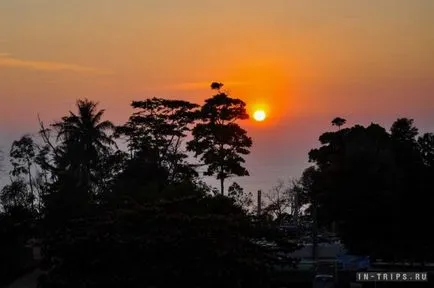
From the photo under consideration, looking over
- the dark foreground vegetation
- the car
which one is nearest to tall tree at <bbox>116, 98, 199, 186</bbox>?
the dark foreground vegetation

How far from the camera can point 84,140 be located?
56938 mm

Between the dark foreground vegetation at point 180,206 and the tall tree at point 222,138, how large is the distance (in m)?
0.08

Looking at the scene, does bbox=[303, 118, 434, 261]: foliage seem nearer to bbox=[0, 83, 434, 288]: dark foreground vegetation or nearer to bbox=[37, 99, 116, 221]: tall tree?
bbox=[0, 83, 434, 288]: dark foreground vegetation

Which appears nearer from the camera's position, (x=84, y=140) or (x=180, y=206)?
(x=180, y=206)

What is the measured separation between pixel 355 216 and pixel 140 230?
1711 cm

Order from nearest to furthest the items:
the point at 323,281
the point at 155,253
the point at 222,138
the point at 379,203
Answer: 1. the point at 155,253
2. the point at 323,281
3. the point at 379,203
4. the point at 222,138

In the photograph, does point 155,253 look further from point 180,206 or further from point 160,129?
point 160,129

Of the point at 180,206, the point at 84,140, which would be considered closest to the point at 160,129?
the point at 84,140

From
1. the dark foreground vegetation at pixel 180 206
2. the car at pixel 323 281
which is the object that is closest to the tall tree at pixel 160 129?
the dark foreground vegetation at pixel 180 206

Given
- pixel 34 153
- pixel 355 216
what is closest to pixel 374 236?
pixel 355 216

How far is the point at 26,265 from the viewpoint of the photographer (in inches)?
1505

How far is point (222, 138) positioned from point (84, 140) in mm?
10775

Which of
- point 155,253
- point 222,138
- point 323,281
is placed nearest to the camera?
point 155,253

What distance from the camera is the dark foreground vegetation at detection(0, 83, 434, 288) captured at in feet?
61.0
